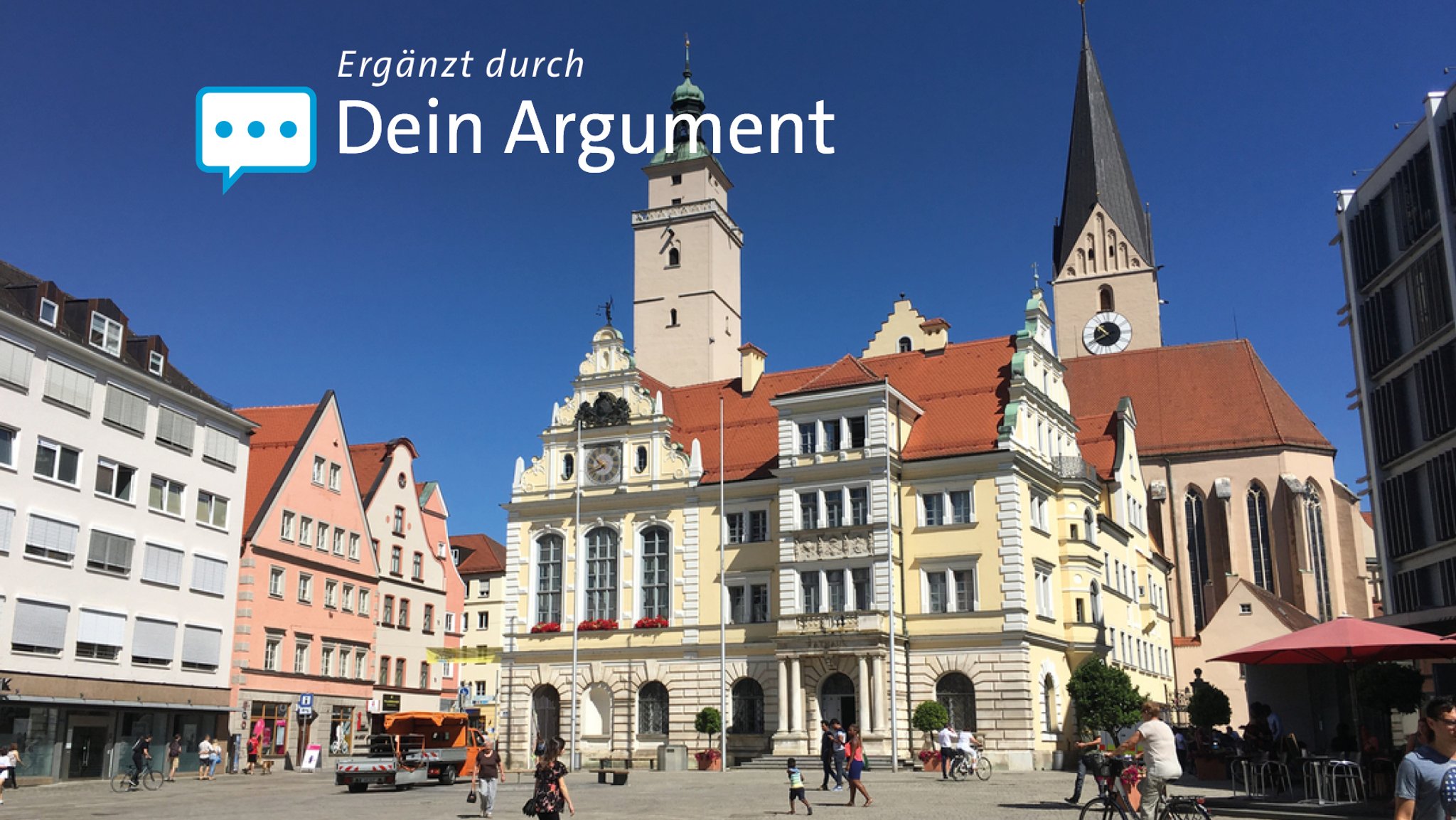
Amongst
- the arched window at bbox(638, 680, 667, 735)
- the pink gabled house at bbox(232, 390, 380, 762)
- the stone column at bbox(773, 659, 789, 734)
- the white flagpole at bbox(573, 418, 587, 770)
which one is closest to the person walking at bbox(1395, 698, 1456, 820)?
the stone column at bbox(773, 659, 789, 734)

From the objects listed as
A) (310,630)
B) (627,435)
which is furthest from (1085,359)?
(310,630)

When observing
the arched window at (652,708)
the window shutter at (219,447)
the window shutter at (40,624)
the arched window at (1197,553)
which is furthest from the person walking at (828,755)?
the arched window at (1197,553)

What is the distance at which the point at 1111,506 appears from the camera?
58.3 m

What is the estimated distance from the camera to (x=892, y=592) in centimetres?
4497

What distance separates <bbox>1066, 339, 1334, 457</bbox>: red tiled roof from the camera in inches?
3017

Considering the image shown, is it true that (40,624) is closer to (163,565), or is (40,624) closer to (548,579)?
(163,565)

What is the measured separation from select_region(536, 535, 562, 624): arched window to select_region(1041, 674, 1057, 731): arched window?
1963cm

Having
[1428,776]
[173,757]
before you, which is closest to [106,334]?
[173,757]

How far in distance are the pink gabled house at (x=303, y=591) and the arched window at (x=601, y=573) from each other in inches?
454

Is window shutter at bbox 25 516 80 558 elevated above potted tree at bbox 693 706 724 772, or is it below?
above

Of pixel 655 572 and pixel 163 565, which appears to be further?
pixel 655 572

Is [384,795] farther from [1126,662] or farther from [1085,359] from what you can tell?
[1085,359]

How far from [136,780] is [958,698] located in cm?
2649

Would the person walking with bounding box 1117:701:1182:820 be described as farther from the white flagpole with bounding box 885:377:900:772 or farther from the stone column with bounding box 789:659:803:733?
the stone column with bounding box 789:659:803:733
